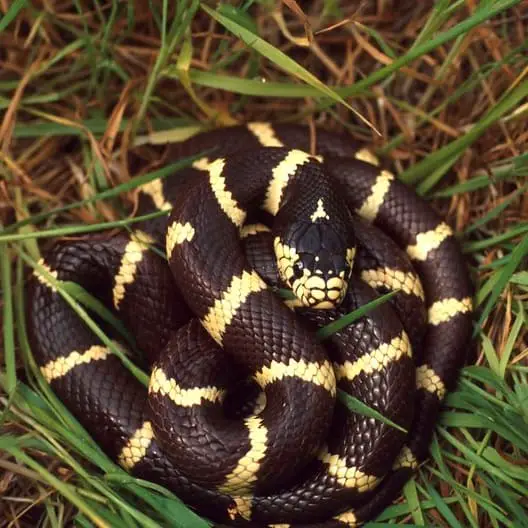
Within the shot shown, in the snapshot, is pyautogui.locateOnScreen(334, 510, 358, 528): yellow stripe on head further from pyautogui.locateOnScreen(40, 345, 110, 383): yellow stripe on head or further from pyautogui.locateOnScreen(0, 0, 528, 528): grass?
pyautogui.locateOnScreen(40, 345, 110, 383): yellow stripe on head

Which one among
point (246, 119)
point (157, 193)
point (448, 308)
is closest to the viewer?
point (448, 308)

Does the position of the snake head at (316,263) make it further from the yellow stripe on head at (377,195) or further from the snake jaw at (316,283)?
the yellow stripe on head at (377,195)

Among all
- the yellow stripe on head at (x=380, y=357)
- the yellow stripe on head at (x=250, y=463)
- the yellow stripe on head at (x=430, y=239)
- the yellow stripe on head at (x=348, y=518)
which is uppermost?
the yellow stripe on head at (x=430, y=239)

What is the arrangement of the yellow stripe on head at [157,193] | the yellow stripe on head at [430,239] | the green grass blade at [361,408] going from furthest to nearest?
the yellow stripe on head at [157,193], the yellow stripe on head at [430,239], the green grass blade at [361,408]

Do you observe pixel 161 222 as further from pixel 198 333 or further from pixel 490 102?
pixel 490 102

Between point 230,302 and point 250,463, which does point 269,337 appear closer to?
point 230,302

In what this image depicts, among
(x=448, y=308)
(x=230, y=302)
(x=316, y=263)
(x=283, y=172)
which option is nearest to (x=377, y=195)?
(x=283, y=172)

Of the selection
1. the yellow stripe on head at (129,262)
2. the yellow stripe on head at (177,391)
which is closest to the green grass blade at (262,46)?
the yellow stripe on head at (129,262)
